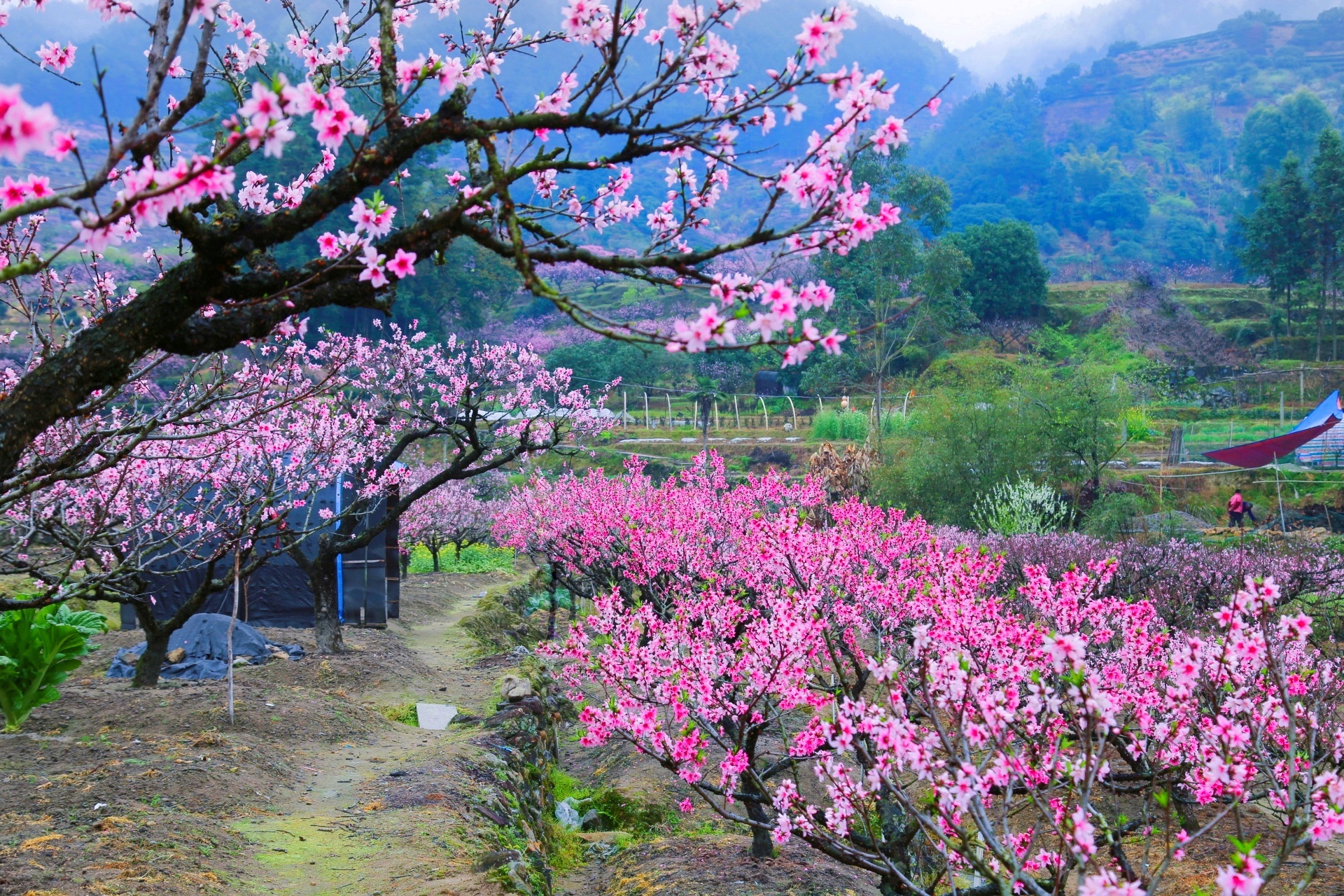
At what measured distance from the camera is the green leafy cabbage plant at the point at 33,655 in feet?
22.4

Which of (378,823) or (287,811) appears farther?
(287,811)

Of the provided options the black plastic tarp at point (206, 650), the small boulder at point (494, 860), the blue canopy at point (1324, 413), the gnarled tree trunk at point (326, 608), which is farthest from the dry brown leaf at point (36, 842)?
the blue canopy at point (1324, 413)

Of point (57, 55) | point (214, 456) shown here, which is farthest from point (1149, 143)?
point (57, 55)

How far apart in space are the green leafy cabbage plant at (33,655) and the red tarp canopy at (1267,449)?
78.8 feet

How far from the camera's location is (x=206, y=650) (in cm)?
1062

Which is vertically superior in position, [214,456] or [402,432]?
[402,432]

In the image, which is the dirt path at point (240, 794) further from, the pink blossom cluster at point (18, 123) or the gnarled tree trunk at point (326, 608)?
the pink blossom cluster at point (18, 123)

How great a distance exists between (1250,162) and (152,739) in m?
101

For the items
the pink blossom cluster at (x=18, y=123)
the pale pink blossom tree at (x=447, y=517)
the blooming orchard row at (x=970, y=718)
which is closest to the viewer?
the pink blossom cluster at (x=18, y=123)

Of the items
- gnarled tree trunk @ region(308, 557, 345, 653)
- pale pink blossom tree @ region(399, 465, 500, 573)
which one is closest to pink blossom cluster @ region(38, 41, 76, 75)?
gnarled tree trunk @ region(308, 557, 345, 653)

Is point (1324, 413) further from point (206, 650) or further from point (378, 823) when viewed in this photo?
point (378, 823)

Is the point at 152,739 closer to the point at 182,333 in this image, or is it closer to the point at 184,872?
the point at 184,872

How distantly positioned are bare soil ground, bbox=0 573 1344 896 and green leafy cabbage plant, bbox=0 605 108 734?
0.29 metres

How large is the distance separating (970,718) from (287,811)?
5.01 meters
